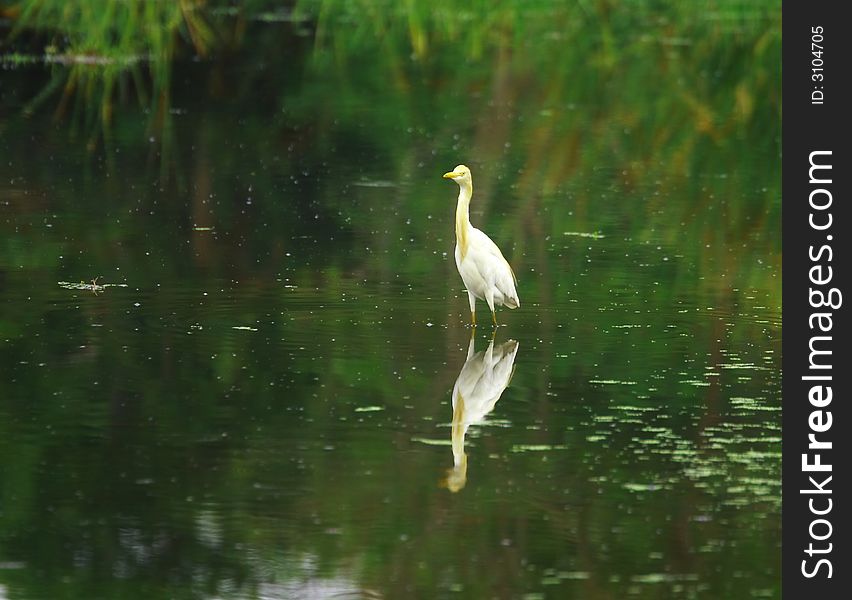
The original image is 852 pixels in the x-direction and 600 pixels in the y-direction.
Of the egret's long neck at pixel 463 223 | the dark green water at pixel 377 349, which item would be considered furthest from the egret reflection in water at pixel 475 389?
the egret's long neck at pixel 463 223

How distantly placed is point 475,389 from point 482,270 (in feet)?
5.28

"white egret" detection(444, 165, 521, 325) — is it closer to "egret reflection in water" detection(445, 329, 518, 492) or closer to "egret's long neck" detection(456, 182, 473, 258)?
"egret's long neck" detection(456, 182, 473, 258)

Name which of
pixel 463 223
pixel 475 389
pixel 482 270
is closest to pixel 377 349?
pixel 475 389

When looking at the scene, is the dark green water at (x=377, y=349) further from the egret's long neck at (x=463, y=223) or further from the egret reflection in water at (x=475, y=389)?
the egret's long neck at (x=463, y=223)

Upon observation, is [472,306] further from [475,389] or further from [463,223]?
[475,389]

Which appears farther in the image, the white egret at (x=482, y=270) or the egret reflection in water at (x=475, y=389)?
the white egret at (x=482, y=270)

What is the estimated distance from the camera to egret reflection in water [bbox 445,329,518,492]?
8.18 m

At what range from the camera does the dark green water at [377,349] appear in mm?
7117

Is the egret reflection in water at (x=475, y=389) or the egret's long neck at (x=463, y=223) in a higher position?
the egret's long neck at (x=463, y=223)

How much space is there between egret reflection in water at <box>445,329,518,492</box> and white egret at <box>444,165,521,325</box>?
29cm

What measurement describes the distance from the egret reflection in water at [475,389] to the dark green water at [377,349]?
0.09 feet

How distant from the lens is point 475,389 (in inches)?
375

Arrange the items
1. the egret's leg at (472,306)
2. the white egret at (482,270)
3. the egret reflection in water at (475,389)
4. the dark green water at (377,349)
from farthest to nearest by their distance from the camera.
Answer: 1. the egret's leg at (472,306)
2. the white egret at (482,270)
3. the egret reflection in water at (475,389)
4. the dark green water at (377,349)
